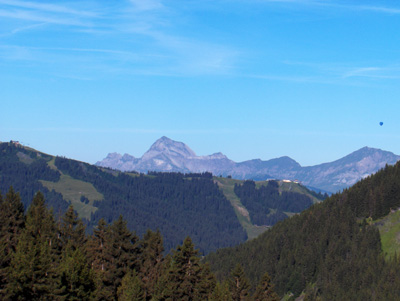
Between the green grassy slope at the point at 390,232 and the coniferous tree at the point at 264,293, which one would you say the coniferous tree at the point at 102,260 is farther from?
the green grassy slope at the point at 390,232

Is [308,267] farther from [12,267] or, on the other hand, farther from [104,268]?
[12,267]

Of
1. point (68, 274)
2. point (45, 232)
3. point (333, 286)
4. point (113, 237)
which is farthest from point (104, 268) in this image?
point (333, 286)

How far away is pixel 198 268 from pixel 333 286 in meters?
115

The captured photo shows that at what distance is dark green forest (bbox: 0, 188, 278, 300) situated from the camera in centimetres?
5375

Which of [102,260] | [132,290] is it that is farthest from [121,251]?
[132,290]

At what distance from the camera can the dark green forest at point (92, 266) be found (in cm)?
5375

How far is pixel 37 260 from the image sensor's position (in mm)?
53906

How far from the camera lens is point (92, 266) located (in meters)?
74.2

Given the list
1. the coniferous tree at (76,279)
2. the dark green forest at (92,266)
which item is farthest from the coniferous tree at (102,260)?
the coniferous tree at (76,279)

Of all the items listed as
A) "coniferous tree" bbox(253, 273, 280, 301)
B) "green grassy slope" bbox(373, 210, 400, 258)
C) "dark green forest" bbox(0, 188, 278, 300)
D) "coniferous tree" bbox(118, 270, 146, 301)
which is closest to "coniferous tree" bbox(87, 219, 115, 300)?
"dark green forest" bbox(0, 188, 278, 300)

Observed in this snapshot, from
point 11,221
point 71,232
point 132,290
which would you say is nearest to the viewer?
point 132,290

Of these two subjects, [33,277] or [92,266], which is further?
[92,266]

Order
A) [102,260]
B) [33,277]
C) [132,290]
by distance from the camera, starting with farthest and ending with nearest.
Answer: [102,260] → [132,290] → [33,277]

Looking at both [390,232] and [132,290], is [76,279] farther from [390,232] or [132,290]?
[390,232]
